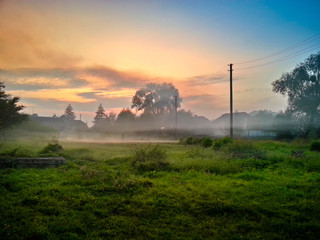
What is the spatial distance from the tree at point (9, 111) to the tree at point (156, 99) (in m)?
36.8

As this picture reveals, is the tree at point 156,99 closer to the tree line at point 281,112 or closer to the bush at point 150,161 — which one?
the tree line at point 281,112

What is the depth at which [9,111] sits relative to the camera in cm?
3597

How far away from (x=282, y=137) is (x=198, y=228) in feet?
149

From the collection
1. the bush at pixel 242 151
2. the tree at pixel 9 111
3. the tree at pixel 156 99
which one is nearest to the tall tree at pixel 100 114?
the tree at pixel 156 99

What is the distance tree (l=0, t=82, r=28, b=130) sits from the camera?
1361 inches

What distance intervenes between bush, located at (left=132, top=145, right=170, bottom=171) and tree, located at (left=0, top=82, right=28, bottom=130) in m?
28.3

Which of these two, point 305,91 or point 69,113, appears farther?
point 69,113

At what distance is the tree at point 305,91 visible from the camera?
45.1 meters

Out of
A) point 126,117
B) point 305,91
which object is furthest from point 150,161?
point 126,117

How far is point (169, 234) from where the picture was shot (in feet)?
16.5

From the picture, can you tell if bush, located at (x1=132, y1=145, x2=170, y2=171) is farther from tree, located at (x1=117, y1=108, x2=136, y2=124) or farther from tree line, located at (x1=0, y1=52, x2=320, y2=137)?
tree, located at (x1=117, y1=108, x2=136, y2=124)

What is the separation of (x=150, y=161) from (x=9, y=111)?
31.4m

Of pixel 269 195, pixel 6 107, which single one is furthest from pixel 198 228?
pixel 6 107

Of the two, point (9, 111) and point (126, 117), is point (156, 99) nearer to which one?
point (126, 117)
